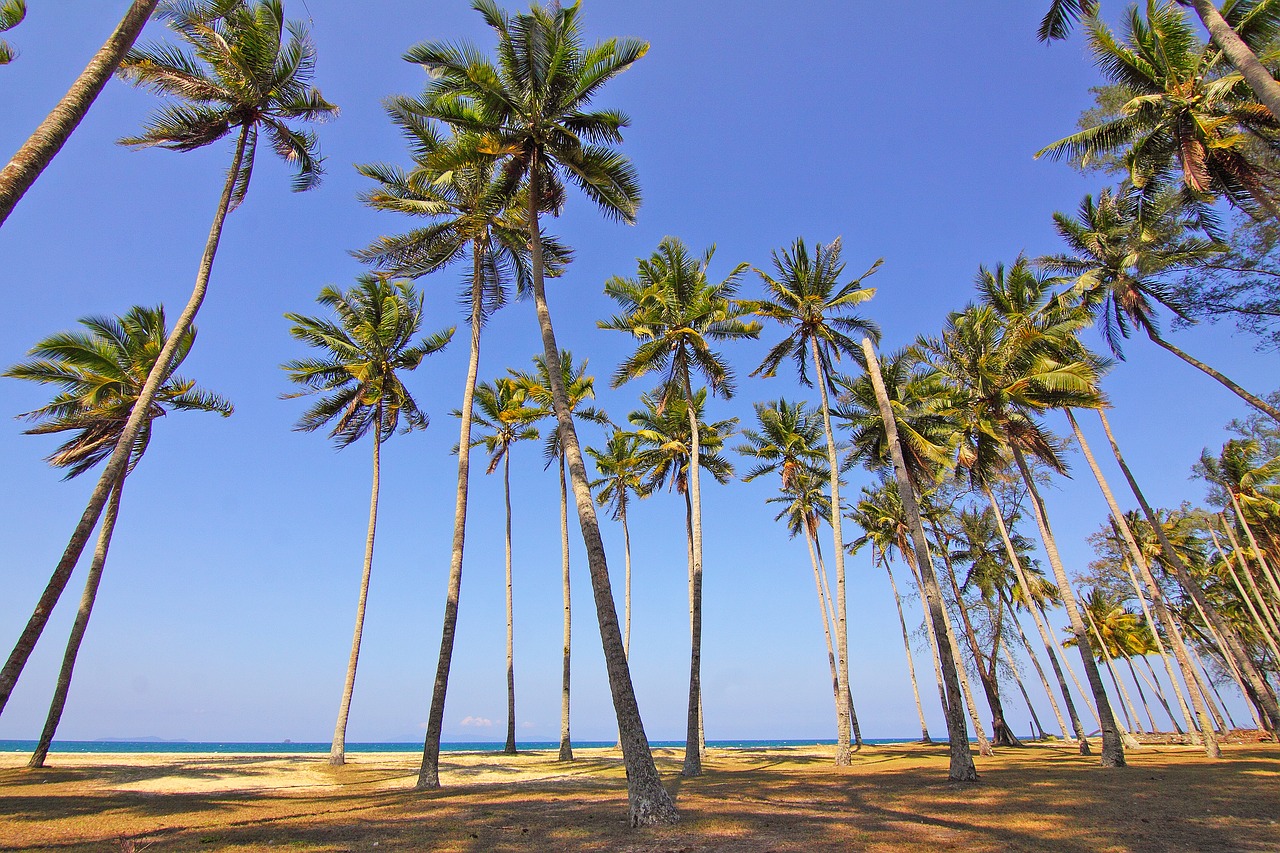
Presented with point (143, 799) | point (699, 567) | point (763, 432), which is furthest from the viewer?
point (763, 432)

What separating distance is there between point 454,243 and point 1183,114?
2068 centimetres

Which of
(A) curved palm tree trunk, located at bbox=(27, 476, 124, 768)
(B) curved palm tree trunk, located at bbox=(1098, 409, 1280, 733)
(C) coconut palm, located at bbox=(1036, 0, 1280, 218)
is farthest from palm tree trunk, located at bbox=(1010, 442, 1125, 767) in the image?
(A) curved palm tree trunk, located at bbox=(27, 476, 124, 768)

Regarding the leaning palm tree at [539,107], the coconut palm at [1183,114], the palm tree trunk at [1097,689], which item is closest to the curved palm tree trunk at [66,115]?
the leaning palm tree at [539,107]

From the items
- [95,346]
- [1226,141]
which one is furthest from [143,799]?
[1226,141]

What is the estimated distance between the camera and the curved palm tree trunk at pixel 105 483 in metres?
10.0

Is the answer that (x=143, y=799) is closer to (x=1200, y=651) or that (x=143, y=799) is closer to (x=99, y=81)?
(x=99, y=81)

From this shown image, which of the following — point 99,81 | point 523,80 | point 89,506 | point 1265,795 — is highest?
point 523,80

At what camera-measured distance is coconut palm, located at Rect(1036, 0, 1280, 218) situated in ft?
47.3

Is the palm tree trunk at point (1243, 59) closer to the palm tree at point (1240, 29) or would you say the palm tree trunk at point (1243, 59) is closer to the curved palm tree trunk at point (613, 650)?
the palm tree at point (1240, 29)

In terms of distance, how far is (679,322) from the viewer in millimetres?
20609

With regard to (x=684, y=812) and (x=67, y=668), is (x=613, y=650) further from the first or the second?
(x=67, y=668)

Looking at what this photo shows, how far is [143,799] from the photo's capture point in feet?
37.3

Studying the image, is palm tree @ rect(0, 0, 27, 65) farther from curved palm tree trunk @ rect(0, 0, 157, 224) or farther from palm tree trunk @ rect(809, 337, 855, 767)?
palm tree trunk @ rect(809, 337, 855, 767)

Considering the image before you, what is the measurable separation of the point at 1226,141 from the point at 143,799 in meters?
28.6
